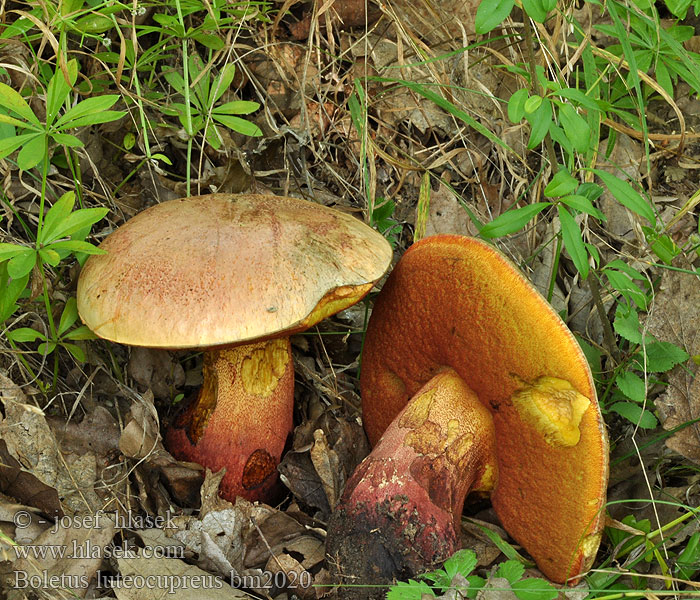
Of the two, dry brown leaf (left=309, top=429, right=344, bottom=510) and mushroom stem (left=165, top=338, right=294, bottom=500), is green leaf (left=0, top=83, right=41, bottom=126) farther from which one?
dry brown leaf (left=309, top=429, right=344, bottom=510)

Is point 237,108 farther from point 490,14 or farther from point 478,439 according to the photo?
point 478,439

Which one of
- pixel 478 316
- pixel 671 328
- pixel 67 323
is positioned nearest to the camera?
pixel 478 316

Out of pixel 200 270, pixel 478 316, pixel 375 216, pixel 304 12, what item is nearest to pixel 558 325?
pixel 478 316

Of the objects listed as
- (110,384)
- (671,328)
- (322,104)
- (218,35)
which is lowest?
(110,384)

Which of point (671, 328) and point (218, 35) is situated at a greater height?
point (218, 35)

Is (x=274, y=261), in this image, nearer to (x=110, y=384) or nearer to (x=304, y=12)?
(x=110, y=384)
